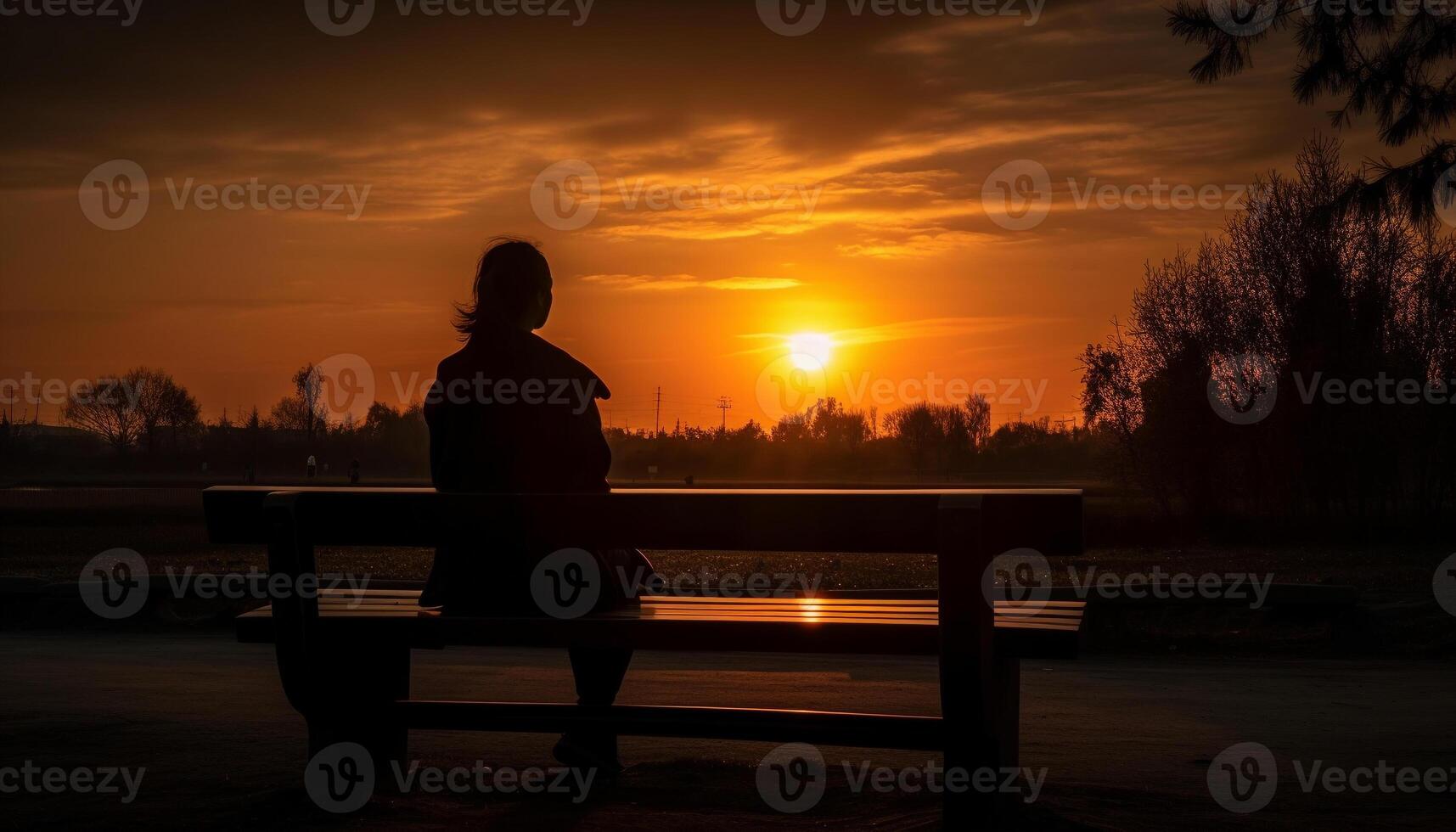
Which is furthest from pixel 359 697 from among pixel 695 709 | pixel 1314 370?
pixel 1314 370

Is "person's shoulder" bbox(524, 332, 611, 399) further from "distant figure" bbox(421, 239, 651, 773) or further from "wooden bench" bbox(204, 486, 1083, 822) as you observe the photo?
"wooden bench" bbox(204, 486, 1083, 822)

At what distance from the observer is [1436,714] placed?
21.1ft

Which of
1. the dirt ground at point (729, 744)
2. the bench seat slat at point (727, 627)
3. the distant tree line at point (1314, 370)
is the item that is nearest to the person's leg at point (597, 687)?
the dirt ground at point (729, 744)

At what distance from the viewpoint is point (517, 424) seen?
4.43 meters

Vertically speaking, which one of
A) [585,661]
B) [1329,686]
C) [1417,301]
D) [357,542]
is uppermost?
[1417,301]

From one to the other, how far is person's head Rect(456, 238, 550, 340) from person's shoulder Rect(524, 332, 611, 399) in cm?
14

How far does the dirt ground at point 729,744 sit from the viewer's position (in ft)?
13.4

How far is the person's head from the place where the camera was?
15.3 ft

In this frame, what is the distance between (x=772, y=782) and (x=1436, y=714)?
3.85 meters

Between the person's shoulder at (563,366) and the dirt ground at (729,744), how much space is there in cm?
140

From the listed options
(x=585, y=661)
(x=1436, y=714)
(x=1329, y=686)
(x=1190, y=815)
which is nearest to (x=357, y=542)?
(x=585, y=661)

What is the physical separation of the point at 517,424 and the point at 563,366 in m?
0.27

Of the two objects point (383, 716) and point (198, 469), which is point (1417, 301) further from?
point (198, 469)

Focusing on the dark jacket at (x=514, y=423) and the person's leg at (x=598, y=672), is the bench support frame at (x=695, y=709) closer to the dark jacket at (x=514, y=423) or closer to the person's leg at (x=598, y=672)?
the dark jacket at (x=514, y=423)
